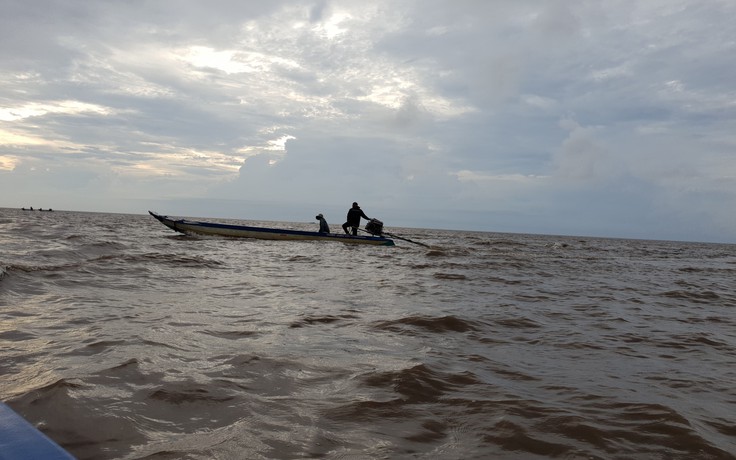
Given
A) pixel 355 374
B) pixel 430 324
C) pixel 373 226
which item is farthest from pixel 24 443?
pixel 373 226

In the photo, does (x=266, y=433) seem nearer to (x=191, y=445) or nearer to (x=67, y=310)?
(x=191, y=445)

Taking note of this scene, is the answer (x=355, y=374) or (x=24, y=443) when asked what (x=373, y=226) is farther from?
(x=24, y=443)

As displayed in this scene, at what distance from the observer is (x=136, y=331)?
4.87 metres

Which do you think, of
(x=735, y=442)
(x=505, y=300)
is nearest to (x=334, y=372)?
(x=735, y=442)

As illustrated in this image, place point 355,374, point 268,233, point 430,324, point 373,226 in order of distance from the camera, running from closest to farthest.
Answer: point 355,374, point 430,324, point 268,233, point 373,226

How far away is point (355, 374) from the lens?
151 inches

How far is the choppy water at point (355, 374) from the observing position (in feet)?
8.67

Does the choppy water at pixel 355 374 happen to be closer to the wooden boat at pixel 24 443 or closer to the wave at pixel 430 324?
the wave at pixel 430 324

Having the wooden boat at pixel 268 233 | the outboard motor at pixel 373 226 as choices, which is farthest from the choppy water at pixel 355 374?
the outboard motor at pixel 373 226

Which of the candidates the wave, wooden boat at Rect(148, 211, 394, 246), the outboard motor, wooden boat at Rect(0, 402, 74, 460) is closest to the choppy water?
the wave

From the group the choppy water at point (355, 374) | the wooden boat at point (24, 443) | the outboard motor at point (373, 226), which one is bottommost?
the choppy water at point (355, 374)

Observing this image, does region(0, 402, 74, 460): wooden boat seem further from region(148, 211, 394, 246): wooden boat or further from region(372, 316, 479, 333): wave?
region(148, 211, 394, 246): wooden boat

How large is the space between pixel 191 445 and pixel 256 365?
4.88 ft

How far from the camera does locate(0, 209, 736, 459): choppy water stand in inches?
104
